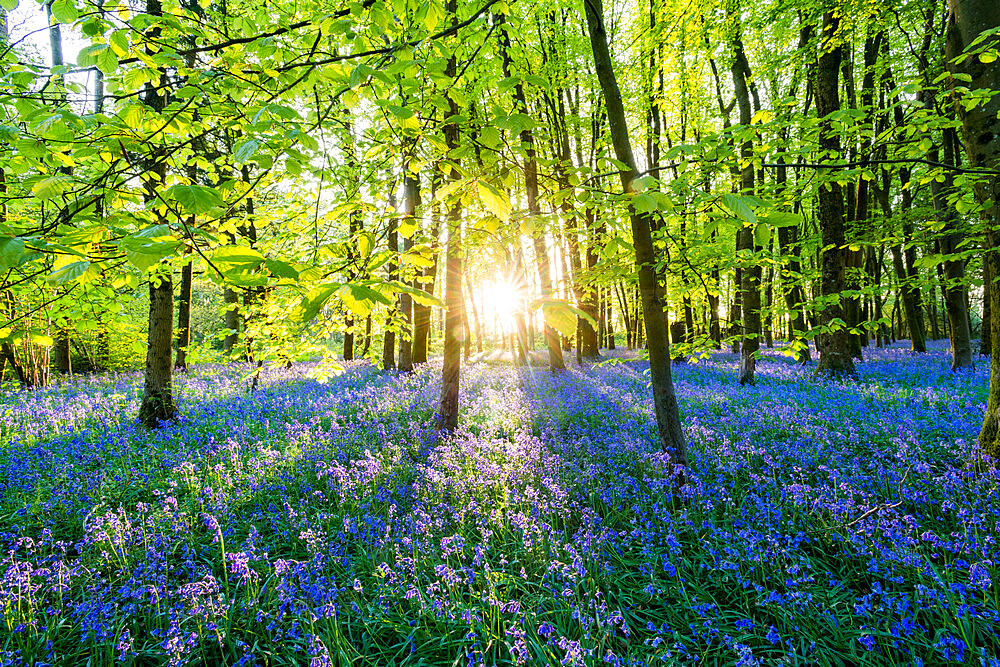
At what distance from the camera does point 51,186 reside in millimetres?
1872

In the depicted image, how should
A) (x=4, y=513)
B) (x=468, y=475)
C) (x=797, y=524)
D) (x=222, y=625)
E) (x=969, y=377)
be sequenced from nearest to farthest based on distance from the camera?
(x=222, y=625) < (x=797, y=524) < (x=4, y=513) < (x=468, y=475) < (x=969, y=377)

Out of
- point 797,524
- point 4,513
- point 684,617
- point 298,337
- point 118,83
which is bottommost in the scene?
point 684,617

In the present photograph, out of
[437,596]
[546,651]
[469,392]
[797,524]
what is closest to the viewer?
[546,651]

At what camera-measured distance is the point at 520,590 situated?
3.26 meters

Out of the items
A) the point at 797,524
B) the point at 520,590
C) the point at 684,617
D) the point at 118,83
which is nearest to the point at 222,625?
the point at 520,590

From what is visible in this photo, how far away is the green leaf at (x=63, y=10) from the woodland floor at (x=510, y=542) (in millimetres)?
3438

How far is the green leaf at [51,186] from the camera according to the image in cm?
178

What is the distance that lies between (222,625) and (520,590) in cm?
224

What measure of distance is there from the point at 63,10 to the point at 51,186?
948 mm

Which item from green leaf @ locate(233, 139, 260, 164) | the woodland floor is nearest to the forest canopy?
green leaf @ locate(233, 139, 260, 164)

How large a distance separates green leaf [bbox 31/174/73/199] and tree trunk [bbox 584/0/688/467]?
3.73 m

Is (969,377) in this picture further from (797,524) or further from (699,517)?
(699,517)

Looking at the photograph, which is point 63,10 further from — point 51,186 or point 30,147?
point 51,186

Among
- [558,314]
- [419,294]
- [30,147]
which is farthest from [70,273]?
[558,314]
